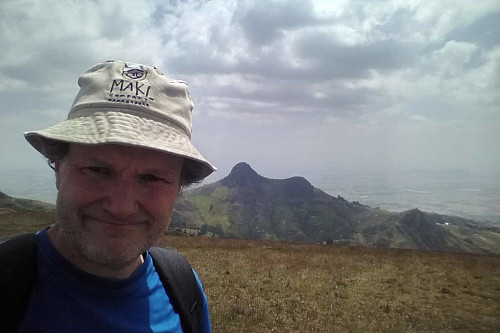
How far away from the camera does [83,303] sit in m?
2.26

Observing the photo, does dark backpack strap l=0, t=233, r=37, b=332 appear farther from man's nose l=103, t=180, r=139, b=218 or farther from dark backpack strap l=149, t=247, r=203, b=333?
dark backpack strap l=149, t=247, r=203, b=333

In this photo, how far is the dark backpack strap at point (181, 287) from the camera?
2.84 meters

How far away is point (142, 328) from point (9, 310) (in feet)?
2.84

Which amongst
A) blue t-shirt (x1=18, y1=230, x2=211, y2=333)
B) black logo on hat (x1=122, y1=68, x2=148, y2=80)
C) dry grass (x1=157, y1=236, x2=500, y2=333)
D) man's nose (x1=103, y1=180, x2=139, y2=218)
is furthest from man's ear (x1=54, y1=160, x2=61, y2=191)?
dry grass (x1=157, y1=236, x2=500, y2=333)

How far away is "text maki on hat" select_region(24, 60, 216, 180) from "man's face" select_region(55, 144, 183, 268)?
158mm

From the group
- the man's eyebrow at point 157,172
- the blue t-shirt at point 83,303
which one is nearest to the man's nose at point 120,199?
the man's eyebrow at point 157,172

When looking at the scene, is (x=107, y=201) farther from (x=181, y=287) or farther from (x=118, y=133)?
(x=181, y=287)

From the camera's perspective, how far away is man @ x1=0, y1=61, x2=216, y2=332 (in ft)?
7.19

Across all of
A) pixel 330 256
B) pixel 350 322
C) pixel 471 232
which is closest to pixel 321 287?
pixel 350 322

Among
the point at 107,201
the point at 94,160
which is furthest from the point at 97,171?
the point at 107,201

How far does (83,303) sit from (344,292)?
14620mm

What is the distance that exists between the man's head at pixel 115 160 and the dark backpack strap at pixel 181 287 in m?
0.62

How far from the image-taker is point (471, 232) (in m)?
193

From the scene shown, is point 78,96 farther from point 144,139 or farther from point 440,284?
point 440,284
